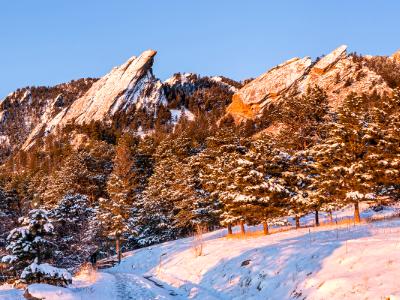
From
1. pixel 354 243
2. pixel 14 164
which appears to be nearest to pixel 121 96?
pixel 14 164

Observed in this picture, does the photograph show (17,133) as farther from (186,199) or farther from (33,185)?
(186,199)

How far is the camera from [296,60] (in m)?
123

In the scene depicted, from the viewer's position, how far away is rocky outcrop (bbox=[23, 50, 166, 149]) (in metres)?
139

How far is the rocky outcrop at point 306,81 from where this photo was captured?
92.9m

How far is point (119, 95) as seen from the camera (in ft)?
467

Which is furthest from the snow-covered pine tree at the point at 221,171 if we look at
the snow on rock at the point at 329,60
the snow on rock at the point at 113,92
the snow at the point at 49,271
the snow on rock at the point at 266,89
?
the snow on rock at the point at 113,92

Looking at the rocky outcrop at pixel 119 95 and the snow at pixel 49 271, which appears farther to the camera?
the rocky outcrop at pixel 119 95

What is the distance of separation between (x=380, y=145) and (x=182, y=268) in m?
16.9

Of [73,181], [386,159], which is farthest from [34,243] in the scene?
[73,181]

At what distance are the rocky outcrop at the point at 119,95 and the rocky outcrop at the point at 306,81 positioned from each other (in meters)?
42.4

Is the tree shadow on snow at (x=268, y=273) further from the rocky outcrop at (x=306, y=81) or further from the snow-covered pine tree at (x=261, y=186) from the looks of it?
the rocky outcrop at (x=306, y=81)

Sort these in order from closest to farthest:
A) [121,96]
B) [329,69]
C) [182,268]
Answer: [182,268], [329,69], [121,96]

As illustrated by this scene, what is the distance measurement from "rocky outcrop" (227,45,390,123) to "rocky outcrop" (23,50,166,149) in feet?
139

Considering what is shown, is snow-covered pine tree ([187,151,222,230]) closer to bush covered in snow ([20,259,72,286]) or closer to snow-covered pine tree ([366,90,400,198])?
snow-covered pine tree ([366,90,400,198])
